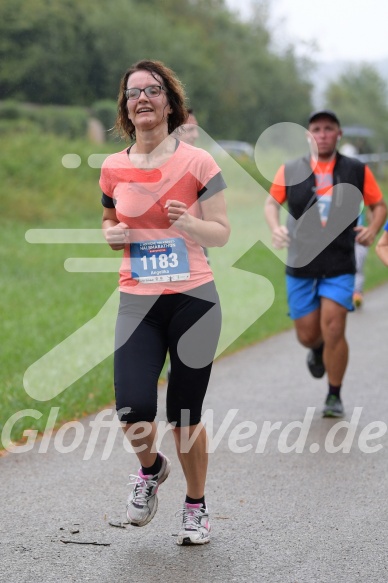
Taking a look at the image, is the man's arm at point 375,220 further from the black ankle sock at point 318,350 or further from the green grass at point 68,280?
the green grass at point 68,280

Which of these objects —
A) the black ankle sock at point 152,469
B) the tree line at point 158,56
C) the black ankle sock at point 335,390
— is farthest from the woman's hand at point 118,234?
the tree line at point 158,56

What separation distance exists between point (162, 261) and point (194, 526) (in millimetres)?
1191

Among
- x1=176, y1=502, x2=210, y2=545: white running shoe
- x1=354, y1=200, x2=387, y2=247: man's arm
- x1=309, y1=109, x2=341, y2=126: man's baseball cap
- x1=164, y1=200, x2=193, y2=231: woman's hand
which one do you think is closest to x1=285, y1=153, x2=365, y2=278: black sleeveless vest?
x1=354, y1=200, x2=387, y2=247: man's arm

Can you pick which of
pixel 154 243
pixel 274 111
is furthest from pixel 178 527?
pixel 274 111

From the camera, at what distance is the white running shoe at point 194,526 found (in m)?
4.80

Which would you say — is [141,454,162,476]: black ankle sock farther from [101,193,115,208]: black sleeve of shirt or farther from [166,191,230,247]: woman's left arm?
[101,193,115,208]: black sleeve of shirt

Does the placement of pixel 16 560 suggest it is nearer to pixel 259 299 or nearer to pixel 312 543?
pixel 312 543

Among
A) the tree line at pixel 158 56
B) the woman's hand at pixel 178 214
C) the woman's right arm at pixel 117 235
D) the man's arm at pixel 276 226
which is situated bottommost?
the woman's right arm at pixel 117 235

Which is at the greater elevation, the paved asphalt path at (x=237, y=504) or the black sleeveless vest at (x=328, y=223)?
the black sleeveless vest at (x=328, y=223)

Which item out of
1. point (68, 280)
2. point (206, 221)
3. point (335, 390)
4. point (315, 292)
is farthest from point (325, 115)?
point (68, 280)

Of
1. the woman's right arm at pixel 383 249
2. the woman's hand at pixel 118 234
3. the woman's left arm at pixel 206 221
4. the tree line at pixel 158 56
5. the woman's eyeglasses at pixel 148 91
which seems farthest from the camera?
the tree line at pixel 158 56

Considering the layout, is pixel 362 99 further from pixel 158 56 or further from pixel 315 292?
pixel 315 292

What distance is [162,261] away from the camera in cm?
475

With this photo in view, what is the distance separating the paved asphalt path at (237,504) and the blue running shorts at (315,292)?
79 cm
